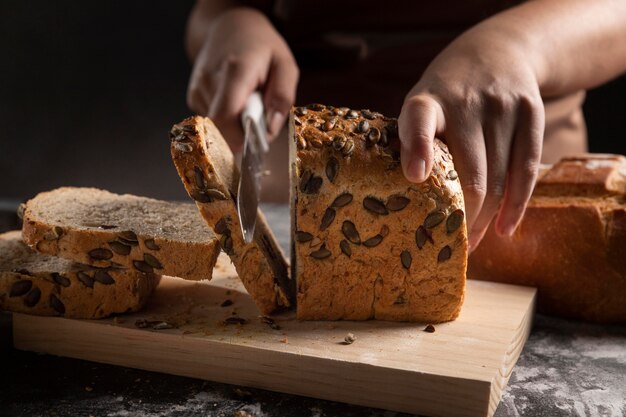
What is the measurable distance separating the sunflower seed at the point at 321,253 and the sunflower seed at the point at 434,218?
237mm

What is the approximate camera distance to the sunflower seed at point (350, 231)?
1.71 metres

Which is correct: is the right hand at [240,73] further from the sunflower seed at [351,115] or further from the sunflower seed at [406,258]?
the sunflower seed at [406,258]

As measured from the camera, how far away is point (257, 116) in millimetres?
2504

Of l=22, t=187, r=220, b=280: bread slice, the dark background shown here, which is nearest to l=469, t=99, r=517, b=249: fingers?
l=22, t=187, r=220, b=280: bread slice

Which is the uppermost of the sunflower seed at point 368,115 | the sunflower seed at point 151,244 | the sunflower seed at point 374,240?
the sunflower seed at point 368,115

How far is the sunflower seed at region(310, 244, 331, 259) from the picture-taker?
67.9 inches

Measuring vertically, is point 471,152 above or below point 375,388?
above

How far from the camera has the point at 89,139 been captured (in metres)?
4.84

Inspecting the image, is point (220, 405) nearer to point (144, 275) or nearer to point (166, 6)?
point (144, 275)

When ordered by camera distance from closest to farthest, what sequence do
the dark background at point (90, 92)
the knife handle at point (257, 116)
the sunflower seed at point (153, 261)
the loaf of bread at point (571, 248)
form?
1. the sunflower seed at point (153, 261)
2. the loaf of bread at point (571, 248)
3. the knife handle at point (257, 116)
4. the dark background at point (90, 92)

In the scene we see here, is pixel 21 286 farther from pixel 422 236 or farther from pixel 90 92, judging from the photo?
pixel 90 92

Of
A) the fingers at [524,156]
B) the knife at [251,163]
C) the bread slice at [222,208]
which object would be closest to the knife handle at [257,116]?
the knife at [251,163]

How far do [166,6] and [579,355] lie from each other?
145 inches

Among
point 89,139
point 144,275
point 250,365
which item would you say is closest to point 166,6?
point 89,139
